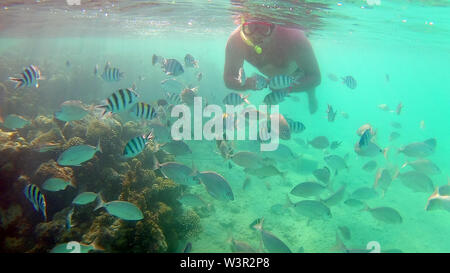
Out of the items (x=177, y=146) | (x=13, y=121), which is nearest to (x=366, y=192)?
(x=177, y=146)

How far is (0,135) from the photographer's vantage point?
686 cm

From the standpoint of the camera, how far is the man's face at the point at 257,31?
21.2 feet

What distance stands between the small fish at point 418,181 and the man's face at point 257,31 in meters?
6.52

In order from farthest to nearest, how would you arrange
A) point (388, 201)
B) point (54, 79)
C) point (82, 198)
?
point (54, 79), point (388, 201), point (82, 198)

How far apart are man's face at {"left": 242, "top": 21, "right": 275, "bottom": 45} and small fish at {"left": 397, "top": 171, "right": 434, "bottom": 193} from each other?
6.52 meters

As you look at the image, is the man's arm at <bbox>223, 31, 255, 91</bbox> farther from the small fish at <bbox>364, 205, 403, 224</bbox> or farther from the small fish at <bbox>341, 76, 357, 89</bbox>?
the small fish at <bbox>364, 205, 403, 224</bbox>

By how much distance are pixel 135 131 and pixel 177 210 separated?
441cm

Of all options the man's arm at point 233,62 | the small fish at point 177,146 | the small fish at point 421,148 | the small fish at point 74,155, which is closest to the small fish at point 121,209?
the small fish at point 74,155

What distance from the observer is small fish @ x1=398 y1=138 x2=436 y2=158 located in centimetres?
785

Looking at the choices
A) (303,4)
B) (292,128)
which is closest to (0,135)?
(292,128)

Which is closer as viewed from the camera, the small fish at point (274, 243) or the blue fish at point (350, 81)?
the small fish at point (274, 243)

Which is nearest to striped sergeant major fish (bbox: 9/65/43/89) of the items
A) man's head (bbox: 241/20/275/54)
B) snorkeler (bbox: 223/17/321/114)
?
snorkeler (bbox: 223/17/321/114)

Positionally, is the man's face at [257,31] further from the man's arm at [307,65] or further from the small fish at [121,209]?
the small fish at [121,209]

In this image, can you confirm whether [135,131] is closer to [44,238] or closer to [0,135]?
[0,135]
